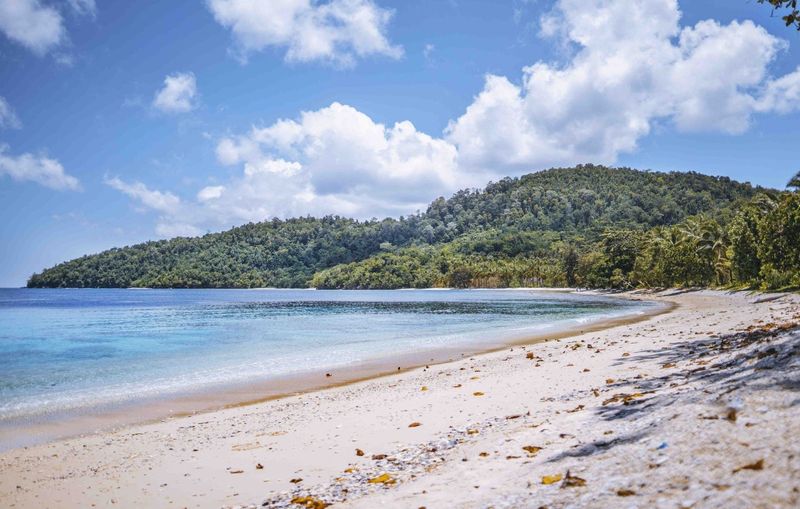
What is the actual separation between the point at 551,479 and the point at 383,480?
2.49 m

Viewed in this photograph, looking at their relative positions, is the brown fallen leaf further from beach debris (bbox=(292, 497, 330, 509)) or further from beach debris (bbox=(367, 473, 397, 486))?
beach debris (bbox=(292, 497, 330, 509))

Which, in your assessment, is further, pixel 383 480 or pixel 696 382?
pixel 696 382

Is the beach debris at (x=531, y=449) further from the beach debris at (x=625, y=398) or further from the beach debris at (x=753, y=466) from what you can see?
the beach debris at (x=753, y=466)

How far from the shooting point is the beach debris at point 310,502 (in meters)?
6.45

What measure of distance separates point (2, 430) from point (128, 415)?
2.94m

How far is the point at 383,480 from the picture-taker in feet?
23.3

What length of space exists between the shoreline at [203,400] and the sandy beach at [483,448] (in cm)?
89

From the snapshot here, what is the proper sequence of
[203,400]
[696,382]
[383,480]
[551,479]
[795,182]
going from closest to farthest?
[551,479] < [383,480] < [696,382] < [203,400] < [795,182]

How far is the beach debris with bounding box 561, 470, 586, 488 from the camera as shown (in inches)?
207

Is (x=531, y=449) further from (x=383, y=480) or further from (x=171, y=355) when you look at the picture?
(x=171, y=355)

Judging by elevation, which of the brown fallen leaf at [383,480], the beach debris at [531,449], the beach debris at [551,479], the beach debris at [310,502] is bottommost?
the beach debris at [310,502]

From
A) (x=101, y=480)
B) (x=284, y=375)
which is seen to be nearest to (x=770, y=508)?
(x=101, y=480)

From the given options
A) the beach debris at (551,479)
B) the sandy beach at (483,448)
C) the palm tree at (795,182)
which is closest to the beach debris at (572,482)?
the sandy beach at (483,448)

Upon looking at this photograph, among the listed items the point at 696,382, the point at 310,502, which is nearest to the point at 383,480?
the point at 310,502
